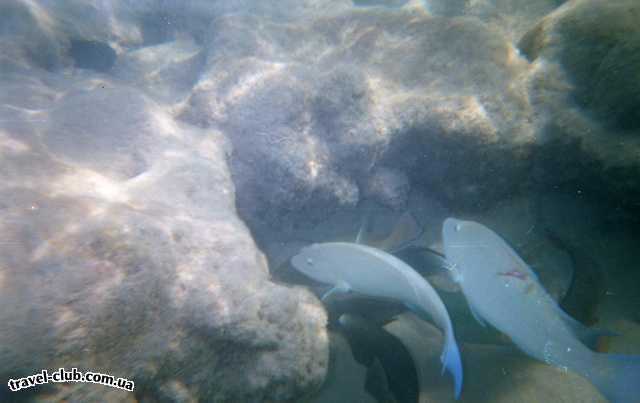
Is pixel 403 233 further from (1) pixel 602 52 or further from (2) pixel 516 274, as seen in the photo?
(1) pixel 602 52

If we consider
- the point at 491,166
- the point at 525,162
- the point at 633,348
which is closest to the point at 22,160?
the point at 491,166

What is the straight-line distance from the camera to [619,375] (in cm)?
269

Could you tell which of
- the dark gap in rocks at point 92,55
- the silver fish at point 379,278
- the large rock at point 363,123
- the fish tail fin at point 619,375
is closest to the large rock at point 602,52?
the large rock at point 363,123

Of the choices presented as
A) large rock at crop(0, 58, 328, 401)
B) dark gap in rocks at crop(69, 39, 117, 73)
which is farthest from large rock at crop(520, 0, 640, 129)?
dark gap in rocks at crop(69, 39, 117, 73)

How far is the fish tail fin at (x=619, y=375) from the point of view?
2.68 meters

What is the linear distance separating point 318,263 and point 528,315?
190cm

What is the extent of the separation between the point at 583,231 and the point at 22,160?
20.5ft

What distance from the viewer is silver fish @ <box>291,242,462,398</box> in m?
2.69

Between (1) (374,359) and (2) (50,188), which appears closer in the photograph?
(2) (50,188)

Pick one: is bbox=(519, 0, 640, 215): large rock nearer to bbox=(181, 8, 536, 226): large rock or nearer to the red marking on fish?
bbox=(181, 8, 536, 226): large rock

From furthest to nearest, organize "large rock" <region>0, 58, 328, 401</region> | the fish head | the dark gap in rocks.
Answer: the dark gap in rocks → the fish head → "large rock" <region>0, 58, 328, 401</region>

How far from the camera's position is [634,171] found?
12.6 feet

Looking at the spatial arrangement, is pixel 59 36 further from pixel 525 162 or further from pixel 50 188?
pixel 525 162

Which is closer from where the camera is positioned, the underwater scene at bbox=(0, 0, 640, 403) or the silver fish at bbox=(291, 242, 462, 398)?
the underwater scene at bbox=(0, 0, 640, 403)
